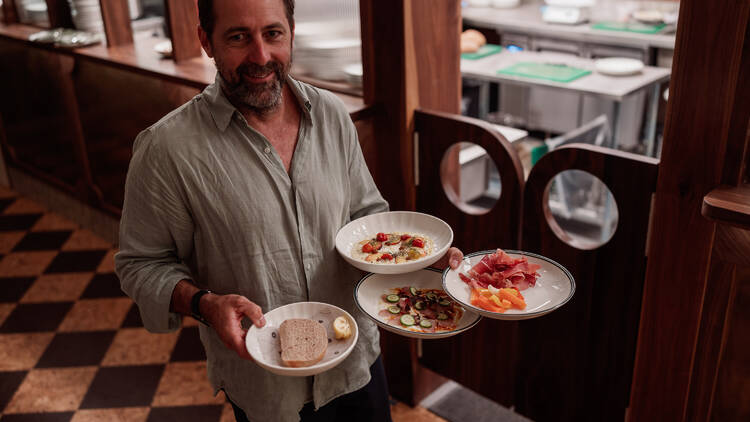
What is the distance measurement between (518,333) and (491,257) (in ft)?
2.32

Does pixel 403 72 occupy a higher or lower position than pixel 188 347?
higher

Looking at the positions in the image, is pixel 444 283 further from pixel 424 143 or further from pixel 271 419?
pixel 424 143

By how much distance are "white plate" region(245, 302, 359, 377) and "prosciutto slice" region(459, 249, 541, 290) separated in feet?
1.02

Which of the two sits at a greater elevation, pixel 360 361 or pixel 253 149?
pixel 253 149

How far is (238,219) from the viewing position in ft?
4.52

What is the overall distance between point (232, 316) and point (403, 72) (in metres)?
1.12

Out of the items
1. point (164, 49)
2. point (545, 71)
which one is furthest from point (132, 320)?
Answer: point (545, 71)

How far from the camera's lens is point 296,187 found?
1.42 metres

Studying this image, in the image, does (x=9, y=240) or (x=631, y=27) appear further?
(x=631, y=27)

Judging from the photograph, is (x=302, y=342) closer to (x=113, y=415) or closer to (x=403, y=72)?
(x=403, y=72)

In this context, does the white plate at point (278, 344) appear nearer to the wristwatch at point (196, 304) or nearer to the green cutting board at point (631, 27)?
the wristwatch at point (196, 304)

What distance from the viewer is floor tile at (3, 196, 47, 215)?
4457 millimetres

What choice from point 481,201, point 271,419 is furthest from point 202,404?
point 481,201

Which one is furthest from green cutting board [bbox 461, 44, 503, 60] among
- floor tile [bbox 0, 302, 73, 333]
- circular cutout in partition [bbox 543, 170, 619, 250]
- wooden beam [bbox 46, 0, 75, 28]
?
floor tile [bbox 0, 302, 73, 333]
